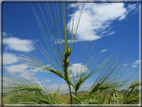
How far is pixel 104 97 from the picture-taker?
42.3 inches

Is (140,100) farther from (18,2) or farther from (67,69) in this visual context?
(18,2)

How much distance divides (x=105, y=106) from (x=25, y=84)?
690 millimetres

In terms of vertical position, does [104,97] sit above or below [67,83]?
below

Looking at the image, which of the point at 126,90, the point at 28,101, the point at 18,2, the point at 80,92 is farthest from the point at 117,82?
the point at 18,2

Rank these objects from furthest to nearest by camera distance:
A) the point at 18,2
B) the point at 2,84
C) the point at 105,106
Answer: the point at 18,2 < the point at 2,84 < the point at 105,106

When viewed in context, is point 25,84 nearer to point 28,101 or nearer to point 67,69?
point 28,101

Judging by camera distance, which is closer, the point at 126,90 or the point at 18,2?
the point at 126,90

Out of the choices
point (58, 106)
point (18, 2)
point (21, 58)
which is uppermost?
point (18, 2)

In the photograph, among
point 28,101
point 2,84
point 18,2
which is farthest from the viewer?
point 18,2

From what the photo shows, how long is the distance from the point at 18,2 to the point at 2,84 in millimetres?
993

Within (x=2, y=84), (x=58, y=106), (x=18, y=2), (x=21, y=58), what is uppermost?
(x=18, y=2)

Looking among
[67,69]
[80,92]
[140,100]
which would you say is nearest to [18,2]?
A: [67,69]

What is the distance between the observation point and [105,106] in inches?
37.2

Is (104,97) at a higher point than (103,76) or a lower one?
lower
